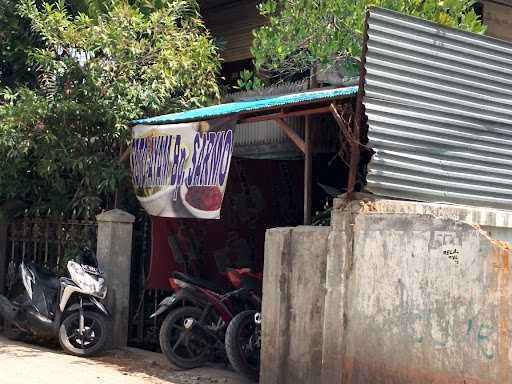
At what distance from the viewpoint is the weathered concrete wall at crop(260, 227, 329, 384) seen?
668 cm

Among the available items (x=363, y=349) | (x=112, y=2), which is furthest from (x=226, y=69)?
(x=363, y=349)

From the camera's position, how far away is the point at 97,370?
7941 mm

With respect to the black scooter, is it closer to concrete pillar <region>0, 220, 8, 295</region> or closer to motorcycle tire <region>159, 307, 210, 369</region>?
motorcycle tire <region>159, 307, 210, 369</region>

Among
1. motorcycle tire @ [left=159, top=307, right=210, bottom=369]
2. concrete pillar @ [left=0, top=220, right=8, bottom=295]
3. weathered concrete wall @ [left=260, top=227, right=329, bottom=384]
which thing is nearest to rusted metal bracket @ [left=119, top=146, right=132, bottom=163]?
motorcycle tire @ [left=159, top=307, right=210, bottom=369]

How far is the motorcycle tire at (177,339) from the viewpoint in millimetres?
8086

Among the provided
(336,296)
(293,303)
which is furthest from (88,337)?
(336,296)

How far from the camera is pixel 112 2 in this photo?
403 inches

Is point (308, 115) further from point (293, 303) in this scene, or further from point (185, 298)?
point (185, 298)

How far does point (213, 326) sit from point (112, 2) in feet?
15.4

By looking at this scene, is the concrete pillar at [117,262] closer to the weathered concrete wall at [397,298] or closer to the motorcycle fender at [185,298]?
the motorcycle fender at [185,298]

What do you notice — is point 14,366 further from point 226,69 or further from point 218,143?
point 226,69

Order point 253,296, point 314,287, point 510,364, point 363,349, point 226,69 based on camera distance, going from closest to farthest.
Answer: point 510,364
point 363,349
point 314,287
point 253,296
point 226,69

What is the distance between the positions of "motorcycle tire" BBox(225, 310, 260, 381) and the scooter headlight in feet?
6.59

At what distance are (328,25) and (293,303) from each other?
3813 millimetres
